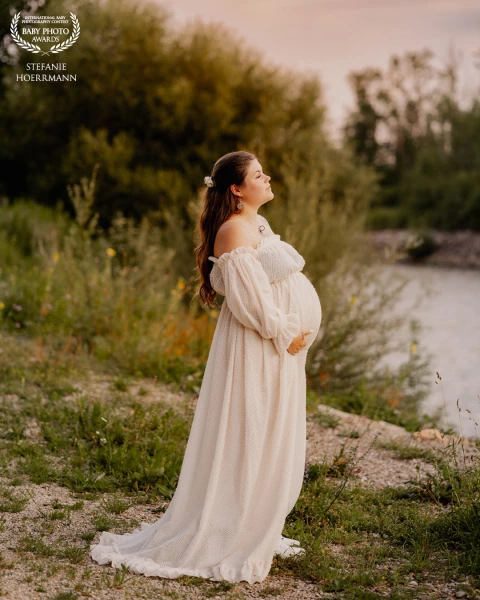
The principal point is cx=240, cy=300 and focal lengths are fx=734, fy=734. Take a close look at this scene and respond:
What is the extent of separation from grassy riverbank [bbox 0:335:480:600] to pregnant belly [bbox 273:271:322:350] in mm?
1260

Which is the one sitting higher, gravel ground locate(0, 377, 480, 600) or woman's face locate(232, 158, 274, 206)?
woman's face locate(232, 158, 274, 206)

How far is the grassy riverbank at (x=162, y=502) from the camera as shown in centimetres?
372

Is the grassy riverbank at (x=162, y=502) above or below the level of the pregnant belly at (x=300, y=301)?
below

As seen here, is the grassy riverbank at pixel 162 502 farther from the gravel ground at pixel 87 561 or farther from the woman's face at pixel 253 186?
the woman's face at pixel 253 186

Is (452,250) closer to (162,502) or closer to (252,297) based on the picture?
(162,502)

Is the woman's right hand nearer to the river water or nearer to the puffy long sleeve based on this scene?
the puffy long sleeve

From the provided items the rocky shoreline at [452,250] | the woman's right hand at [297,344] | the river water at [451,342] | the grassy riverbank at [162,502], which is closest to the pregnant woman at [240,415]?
the woman's right hand at [297,344]

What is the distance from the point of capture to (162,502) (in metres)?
4.91

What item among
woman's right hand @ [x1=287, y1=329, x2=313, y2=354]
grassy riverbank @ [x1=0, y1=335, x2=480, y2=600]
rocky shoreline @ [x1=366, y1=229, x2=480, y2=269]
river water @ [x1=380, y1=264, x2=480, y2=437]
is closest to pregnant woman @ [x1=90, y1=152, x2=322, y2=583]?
woman's right hand @ [x1=287, y1=329, x2=313, y2=354]

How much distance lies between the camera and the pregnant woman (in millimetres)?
3783

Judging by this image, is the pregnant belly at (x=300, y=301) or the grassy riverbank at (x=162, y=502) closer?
the grassy riverbank at (x=162, y=502)

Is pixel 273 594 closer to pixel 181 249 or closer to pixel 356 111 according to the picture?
pixel 181 249

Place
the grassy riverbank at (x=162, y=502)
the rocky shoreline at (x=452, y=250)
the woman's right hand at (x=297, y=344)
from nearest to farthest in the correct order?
the grassy riverbank at (x=162, y=502), the woman's right hand at (x=297, y=344), the rocky shoreline at (x=452, y=250)

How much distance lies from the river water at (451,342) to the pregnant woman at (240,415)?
2186 mm
